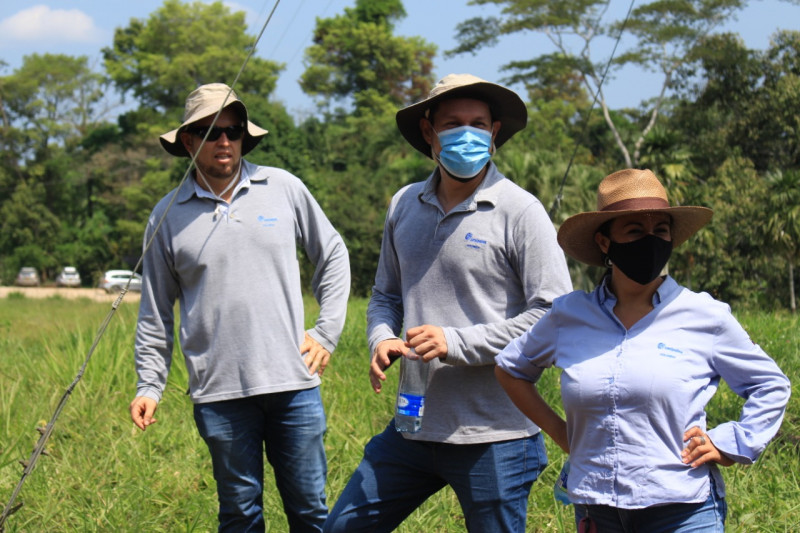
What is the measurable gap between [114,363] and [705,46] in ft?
109

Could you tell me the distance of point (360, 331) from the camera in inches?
408

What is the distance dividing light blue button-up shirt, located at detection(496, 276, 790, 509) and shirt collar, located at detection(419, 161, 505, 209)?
65 centimetres

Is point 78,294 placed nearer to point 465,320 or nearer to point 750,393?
point 465,320

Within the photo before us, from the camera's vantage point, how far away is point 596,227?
2.85 m

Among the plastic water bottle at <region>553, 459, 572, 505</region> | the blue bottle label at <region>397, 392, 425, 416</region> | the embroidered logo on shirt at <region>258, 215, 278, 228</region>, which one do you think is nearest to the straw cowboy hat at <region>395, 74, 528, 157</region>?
the embroidered logo on shirt at <region>258, 215, 278, 228</region>

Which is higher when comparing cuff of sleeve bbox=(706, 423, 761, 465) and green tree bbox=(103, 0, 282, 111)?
green tree bbox=(103, 0, 282, 111)

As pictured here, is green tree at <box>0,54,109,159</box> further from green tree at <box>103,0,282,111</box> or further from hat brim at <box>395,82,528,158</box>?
hat brim at <box>395,82,528,158</box>

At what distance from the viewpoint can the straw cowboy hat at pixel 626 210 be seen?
2682 mm

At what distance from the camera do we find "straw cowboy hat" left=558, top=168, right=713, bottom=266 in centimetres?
268

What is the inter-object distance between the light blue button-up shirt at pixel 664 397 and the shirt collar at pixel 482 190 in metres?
0.65

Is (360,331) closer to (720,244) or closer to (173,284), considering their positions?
(173,284)

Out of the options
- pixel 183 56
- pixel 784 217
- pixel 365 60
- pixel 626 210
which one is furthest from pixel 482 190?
pixel 365 60

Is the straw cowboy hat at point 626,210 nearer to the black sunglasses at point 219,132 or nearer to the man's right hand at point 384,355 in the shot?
the man's right hand at point 384,355

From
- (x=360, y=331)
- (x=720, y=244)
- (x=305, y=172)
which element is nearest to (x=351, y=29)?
(x=305, y=172)
